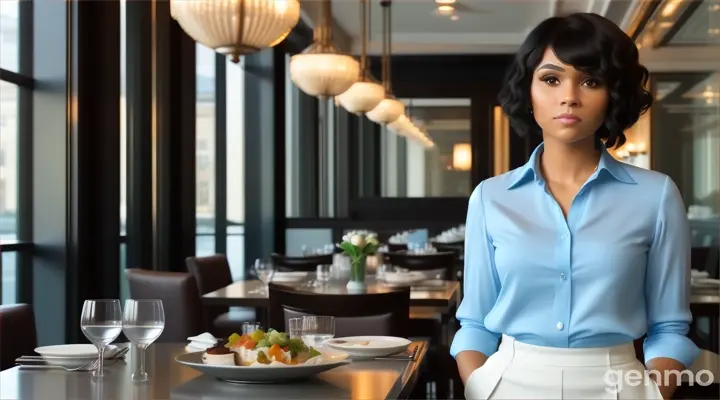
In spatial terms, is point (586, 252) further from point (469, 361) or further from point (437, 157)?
point (437, 157)

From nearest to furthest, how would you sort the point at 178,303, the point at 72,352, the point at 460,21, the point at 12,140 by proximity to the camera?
the point at 72,352 < the point at 178,303 < the point at 12,140 < the point at 460,21

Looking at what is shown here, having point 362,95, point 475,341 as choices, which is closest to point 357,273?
point 362,95

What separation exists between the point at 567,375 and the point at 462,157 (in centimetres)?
1164

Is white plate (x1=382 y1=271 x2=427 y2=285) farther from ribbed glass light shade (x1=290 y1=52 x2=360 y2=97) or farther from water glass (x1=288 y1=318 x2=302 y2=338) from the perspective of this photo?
water glass (x1=288 y1=318 x2=302 y2=338)

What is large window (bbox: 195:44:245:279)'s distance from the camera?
812 cm

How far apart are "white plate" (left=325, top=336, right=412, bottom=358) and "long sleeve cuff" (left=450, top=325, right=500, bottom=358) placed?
85 centimetres

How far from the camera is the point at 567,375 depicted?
5.04 feet

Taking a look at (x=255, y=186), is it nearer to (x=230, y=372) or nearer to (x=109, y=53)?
(x=109, y=53)

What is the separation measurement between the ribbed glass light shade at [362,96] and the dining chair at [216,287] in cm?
191

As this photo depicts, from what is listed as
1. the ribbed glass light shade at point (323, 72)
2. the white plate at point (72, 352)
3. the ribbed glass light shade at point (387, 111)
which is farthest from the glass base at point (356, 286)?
the ribbed glass light shade at point (387, 111)

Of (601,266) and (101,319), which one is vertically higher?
(601,266)

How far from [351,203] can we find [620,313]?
11.5 meters

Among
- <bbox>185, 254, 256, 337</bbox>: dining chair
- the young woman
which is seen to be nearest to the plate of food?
the young woman

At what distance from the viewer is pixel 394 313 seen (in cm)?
353
